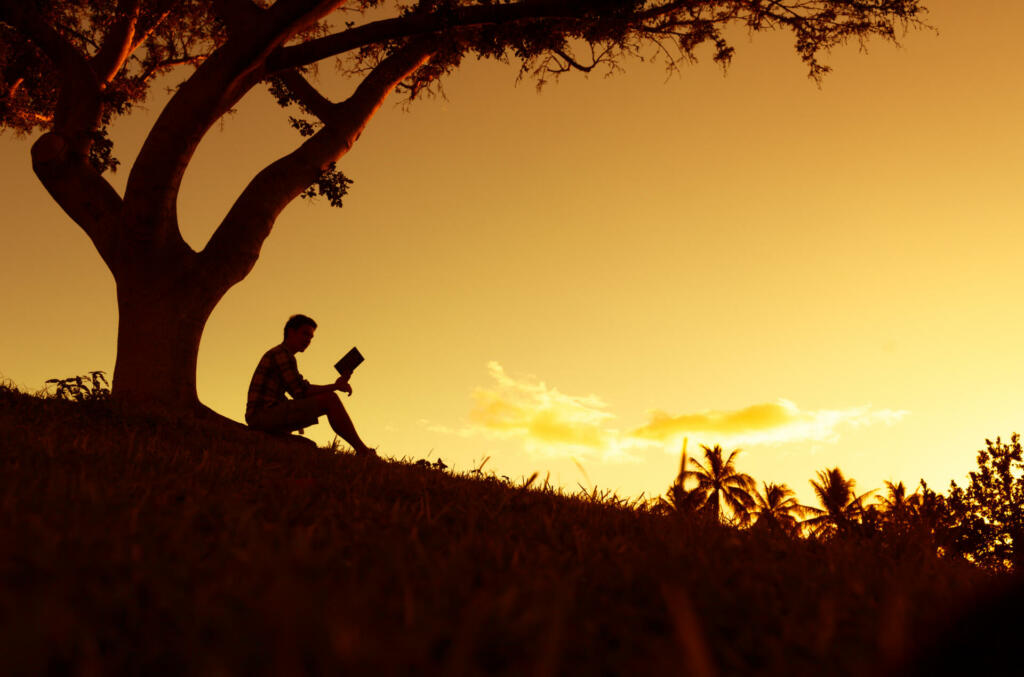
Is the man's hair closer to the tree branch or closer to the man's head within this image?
the man's head

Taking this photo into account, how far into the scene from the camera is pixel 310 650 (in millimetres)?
1337

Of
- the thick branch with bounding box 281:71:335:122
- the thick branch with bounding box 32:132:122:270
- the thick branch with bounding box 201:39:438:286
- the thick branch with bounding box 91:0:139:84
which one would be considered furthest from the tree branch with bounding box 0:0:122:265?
the thick branch with bounding box 281:71:335:122

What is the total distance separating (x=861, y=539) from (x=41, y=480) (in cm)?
424

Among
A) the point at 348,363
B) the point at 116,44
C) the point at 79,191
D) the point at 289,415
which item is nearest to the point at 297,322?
the point at 348,363

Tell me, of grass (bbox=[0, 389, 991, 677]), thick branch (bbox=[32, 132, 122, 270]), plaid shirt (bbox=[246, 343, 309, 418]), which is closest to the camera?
grass (bbox=[0, 389, 991, 677])

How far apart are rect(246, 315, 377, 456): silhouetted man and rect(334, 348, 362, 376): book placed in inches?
2.5

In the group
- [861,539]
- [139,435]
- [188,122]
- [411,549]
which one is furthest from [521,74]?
[411,549]

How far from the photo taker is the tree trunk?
8.68m

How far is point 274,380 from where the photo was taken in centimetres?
827

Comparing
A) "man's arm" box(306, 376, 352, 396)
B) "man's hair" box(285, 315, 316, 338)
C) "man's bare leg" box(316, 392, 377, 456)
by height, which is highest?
"man's hair" box(285, 315, 316, 338)

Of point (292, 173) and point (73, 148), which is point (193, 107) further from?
point (73, 148)

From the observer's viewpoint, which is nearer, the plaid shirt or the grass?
the grass

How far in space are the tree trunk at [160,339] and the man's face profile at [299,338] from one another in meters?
1.58

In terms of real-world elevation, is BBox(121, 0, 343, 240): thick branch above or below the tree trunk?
above
